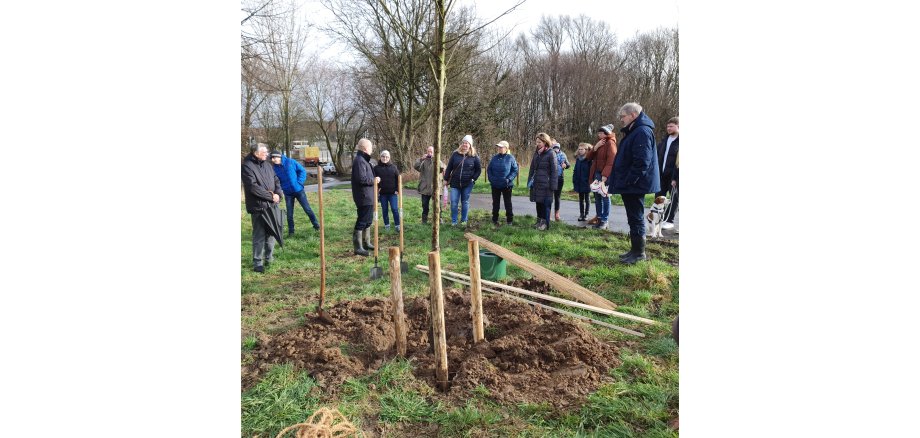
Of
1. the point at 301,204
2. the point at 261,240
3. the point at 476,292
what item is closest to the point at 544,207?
the point at 476,292

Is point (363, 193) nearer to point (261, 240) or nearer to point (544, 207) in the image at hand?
point (261, 240)

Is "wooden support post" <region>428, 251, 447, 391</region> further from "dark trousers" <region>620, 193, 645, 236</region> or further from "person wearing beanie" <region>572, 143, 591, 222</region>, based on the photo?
"person wearing beanie" <region>572, 143, 591, 222</region>

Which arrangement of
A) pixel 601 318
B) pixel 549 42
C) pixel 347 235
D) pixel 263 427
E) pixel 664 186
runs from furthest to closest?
pixel 347 235
pixel 664 186
pixel 601 318
pixel 549 42
pixel 263 427

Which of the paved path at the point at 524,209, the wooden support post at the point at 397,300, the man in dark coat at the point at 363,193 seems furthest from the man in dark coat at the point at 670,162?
the man in dark coat at the point at 363,193

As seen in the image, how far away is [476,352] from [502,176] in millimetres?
2243

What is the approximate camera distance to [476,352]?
3.26m

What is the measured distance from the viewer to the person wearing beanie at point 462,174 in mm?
4910

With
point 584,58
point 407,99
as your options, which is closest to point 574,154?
point 584,58

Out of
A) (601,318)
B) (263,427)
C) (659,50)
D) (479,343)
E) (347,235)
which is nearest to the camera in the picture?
(263,427)

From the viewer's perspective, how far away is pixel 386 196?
21.5ft

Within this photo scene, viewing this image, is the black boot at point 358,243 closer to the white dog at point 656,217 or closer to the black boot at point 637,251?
the black boot at point 637,251

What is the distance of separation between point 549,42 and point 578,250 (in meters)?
2.24

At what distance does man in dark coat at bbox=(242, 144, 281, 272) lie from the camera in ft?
16.1

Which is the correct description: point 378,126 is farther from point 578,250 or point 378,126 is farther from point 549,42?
point 578,250
